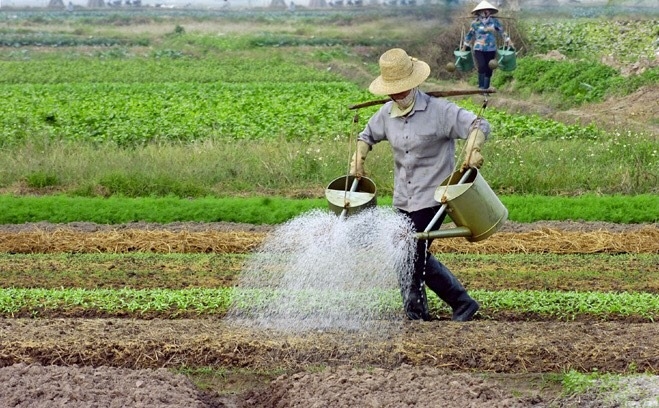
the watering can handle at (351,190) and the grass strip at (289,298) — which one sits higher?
the watering can handle at (351,190)

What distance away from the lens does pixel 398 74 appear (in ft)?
22.6

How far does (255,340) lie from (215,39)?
40.1m

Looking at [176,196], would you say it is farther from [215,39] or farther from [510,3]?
[215,39]

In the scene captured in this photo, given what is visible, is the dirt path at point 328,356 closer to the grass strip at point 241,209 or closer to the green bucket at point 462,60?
the grass strip at point 241,209

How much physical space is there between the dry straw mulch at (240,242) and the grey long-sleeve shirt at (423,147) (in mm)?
3589

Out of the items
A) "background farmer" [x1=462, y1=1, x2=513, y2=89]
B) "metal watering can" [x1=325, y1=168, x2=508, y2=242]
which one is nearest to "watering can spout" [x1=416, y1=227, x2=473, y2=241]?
"metal watering can" [x1=325, y1=168, x2=508, y2=242]

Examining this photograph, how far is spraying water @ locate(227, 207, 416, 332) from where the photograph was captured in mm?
6965

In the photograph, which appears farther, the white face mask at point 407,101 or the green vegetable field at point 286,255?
the white face mask at point 407,101

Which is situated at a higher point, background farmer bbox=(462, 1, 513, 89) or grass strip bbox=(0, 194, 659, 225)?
background farmer bbox=(462, 1, 513, 89)

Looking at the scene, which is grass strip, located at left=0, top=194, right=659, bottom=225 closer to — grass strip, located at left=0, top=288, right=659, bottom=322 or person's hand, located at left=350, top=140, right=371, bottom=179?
grass strip, located at left=0, top=288, right=659, bottom=322

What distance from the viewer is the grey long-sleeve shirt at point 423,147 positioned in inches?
273

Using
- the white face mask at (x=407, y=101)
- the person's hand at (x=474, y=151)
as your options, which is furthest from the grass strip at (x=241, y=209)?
the person's hand at (x=474, y=151)

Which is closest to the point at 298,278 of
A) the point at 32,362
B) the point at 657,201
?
the point at 32,362

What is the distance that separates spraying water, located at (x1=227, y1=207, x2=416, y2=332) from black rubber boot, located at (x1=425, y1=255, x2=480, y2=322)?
18 centimetres
